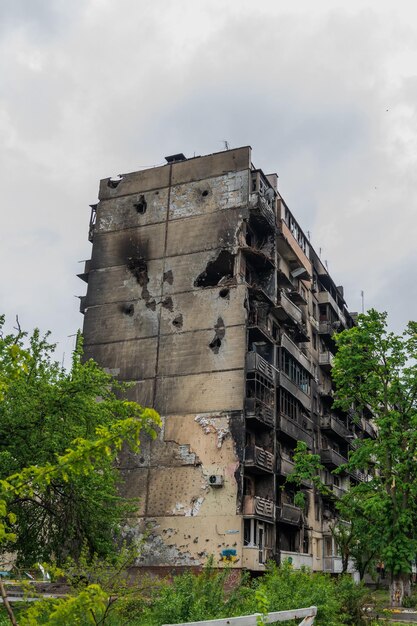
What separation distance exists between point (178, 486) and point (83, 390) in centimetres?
1371

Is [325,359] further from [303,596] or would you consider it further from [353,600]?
[303,596]

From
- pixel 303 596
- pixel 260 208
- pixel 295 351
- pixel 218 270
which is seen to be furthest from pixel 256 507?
pixel 303 596

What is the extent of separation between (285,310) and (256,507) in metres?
11.5

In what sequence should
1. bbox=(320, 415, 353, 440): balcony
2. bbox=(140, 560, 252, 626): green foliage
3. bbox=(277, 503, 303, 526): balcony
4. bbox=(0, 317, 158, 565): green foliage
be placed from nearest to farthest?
1. bbox=(140, 560, 252, 626): green foliage
2. bbox=(0, 317, 158, 565): green foliage
3. bbox=(277, 503, 303, 526): balcony
4. bbox=(320, 415, 353, 440): balcony

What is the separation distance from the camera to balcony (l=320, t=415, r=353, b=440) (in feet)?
145

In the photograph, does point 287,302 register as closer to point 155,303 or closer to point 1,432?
point 155,303

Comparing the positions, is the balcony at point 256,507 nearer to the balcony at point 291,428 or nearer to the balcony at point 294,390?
the balcony at point 291,428

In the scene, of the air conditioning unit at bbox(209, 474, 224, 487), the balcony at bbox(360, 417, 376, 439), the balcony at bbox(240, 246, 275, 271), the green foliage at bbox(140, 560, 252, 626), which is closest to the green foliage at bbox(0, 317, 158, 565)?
the green foliage at bbox(140, 560, 252, 626)

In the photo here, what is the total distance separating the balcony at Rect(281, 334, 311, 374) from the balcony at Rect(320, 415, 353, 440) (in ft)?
15.9

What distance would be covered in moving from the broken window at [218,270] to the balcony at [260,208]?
2612mm

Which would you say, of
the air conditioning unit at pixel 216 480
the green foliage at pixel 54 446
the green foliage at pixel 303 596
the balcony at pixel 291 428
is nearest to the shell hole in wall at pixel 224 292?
the balcony at pixel 291 428

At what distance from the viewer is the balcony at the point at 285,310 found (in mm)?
35750

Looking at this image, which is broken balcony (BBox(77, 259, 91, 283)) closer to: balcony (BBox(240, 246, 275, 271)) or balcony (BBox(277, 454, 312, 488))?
balcony (BBox(240, 246, 275, 271))

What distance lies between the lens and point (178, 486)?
30.1 metres
